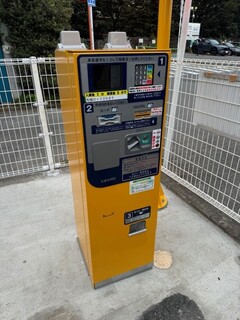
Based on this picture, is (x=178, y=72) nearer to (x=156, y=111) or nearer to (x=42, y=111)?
(x=156, y=111)

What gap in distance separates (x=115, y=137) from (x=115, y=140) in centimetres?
2

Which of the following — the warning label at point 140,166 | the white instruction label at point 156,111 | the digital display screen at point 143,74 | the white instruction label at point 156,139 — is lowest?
the warning label at point 140,166

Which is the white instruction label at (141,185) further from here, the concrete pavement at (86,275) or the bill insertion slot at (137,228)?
the concrete pavement at (86,275)

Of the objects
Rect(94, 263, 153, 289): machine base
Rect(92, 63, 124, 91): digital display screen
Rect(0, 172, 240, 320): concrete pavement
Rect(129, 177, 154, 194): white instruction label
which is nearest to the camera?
Rect(92, 63, 124, 91): digital display screen

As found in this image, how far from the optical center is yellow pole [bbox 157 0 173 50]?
1.79m

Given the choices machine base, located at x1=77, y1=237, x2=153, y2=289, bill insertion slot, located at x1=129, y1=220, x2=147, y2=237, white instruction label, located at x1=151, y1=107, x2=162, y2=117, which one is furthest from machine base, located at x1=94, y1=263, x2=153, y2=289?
white instruction label, located at x1=151, y1=107, x2=162, y2=117

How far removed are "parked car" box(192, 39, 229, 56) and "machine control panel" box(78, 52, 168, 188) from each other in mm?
24548

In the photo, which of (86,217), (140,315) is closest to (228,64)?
(86,217)

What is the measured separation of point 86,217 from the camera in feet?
4.73

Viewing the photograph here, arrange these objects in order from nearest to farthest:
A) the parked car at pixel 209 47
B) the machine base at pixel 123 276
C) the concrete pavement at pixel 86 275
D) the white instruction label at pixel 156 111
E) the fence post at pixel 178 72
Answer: the white instruction label at pixel 156 111 < the concrete pavement at pixel 86 275 < the machine base at pixel 123 276 < the fence post at pixel 178 72 < the parked car at pixel 209 47

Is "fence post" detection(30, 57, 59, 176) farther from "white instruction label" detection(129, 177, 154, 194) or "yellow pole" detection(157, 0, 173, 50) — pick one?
"white instruction label" detection(129, 177, 154, 194)

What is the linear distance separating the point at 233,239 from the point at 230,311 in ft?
2.33

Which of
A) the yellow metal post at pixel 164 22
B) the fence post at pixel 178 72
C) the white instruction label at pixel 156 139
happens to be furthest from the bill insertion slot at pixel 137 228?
the fence post at pixel 178 72

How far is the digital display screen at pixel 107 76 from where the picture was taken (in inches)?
43.6
